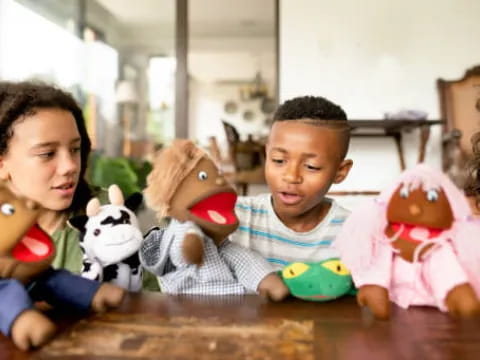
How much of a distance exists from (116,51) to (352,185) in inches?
115

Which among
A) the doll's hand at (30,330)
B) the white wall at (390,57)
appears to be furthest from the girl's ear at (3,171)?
the white wall at (390,57)

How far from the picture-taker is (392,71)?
3850mm

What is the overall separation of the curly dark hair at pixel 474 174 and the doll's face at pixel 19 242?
2.36ft

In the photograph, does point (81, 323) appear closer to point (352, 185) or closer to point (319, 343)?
point (319, 343)

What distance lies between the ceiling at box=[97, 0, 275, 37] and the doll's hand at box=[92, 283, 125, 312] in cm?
442

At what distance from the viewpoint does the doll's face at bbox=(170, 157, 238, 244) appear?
72 cm

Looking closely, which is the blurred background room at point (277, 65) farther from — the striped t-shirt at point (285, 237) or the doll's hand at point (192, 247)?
the doll's hand at point (192, 247)

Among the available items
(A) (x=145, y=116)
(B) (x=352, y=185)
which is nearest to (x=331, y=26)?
(B) (x=352, y=185)

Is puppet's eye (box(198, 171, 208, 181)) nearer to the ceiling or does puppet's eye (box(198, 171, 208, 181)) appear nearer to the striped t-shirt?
the striped t-shirt

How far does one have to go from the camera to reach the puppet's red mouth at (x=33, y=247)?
59cm

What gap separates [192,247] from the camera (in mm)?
689

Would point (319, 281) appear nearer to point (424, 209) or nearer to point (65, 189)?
point (424, 209)

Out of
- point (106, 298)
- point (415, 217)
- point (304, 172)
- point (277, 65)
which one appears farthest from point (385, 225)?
point (277, 65)

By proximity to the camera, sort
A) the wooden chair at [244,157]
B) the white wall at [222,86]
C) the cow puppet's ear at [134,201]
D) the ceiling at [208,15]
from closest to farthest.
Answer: the cow puppet's ear at [134,201]
the wooden chair at [244,157]
the ceiling at [208,15]
the white wall at [222,86]
